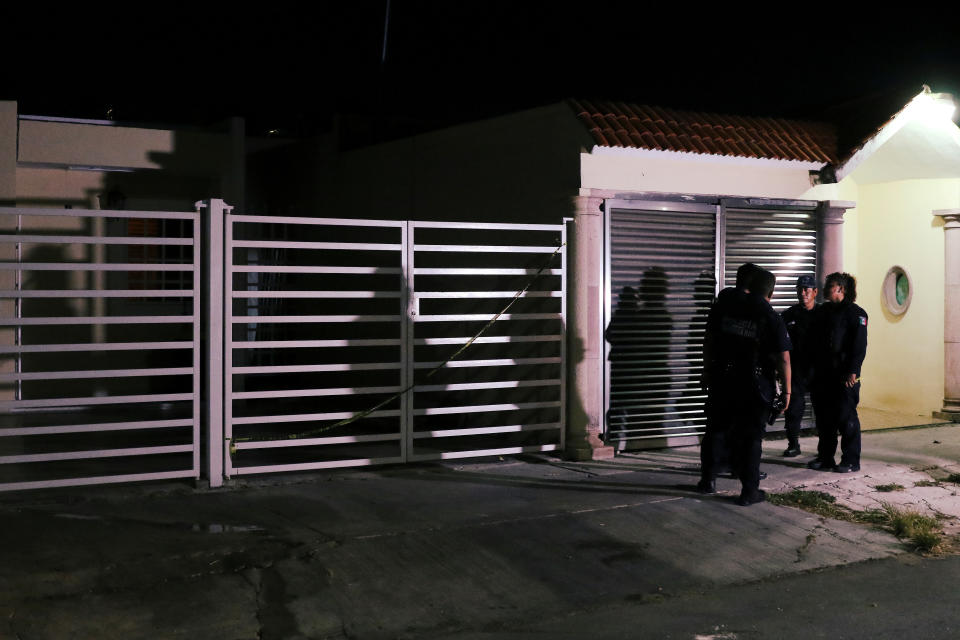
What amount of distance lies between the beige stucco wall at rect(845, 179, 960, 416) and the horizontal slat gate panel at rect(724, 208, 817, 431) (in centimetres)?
234

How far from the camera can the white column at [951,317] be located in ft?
40.8

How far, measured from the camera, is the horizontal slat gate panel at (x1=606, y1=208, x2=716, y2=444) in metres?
10.1

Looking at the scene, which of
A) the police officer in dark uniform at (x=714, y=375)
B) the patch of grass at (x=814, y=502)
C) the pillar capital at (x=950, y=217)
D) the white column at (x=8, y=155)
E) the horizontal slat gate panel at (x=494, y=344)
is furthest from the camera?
the white column at (x=8, y=155)

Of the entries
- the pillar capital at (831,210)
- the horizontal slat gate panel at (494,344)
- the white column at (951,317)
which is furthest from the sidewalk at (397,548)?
the white column at (951,317)

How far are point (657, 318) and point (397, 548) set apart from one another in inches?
176

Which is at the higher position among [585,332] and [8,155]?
[8,155]

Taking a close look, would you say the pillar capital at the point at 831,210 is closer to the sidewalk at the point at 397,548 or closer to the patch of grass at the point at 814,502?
the sidewalk at the point at 397,548

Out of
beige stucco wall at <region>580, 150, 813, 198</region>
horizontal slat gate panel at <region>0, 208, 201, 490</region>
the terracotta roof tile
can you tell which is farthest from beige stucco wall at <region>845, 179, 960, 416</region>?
horizontal slat gate panel at <region>0, 208, 201, 490</region>

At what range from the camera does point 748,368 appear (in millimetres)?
8156

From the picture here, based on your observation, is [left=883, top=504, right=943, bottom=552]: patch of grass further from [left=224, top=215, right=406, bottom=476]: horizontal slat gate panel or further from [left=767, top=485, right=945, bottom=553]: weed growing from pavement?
[left=224, top=215, right=406, bottom=476]: horizontal slat gate panel

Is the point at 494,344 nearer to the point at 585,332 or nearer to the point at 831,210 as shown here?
the point at 585,332

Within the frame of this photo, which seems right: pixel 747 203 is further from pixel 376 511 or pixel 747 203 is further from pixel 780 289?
pixel 376 511

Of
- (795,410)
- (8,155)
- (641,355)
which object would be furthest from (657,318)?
(8,155)

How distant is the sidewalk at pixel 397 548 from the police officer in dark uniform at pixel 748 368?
0.40 m
